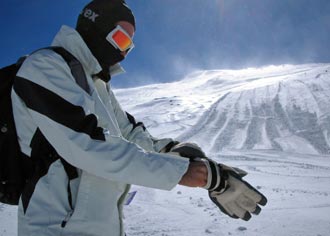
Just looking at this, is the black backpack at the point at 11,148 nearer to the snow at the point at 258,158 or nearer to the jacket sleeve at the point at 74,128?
the jacket sleeve at the point at 74,128

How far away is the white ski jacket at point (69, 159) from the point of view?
1.16 m

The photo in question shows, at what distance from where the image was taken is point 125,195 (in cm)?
142

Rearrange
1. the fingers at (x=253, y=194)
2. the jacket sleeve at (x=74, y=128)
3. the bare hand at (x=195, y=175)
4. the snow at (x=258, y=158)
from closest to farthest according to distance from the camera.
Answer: the jacket sleeve at (x=74, y=128) < the bare hand at (x=195, y=175) < the fingers at (x=253, y=194) < the snow at (x=258, y=158)

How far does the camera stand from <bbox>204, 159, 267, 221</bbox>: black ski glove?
53.6 inches

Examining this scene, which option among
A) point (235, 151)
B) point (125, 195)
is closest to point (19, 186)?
point (125, 195)

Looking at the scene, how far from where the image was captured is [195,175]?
1.31 meters

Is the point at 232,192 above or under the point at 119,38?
under

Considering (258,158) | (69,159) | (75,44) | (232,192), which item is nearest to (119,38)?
(75,44)

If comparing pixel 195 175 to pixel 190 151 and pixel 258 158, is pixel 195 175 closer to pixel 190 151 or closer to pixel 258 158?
pixel 190 151

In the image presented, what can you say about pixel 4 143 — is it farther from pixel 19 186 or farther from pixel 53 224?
Result: pixel 53 224

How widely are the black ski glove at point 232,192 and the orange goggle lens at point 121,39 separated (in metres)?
0.68

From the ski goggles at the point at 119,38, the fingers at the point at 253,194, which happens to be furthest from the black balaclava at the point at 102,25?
the fingers at the point at 253,194

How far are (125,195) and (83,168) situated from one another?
0.29 m

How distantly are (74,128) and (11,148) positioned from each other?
268 mm
